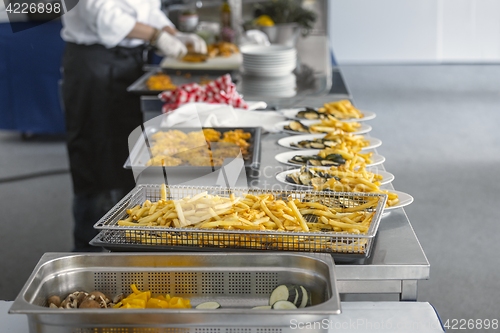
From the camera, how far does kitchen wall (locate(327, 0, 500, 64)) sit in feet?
22.6

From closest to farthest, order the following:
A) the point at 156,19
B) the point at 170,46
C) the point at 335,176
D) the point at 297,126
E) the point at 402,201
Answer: the point at 402,201 < the point at 335,176 < the point at 297,126 < the point at 170,46 < the point at 156,19

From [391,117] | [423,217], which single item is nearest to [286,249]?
[423,217]

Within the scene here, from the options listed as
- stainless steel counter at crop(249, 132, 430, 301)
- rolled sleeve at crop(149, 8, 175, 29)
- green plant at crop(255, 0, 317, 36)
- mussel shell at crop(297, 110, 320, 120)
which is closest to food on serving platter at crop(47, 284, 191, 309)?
stainless steel counter at crop(249, 132, 430, 301)

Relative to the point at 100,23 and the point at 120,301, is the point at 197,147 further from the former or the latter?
the point at 100,23

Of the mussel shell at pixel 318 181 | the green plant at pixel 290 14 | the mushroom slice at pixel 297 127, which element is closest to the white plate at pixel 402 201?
the mussel shell at pixel 318 181

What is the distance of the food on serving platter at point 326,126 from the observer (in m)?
1.89

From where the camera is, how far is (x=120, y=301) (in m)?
1.03

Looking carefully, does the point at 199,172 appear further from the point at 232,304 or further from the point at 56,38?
the point at 56,38

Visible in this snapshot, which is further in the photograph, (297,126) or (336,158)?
(297,126)

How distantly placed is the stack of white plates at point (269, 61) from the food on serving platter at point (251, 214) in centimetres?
142

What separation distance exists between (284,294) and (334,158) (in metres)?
0.65

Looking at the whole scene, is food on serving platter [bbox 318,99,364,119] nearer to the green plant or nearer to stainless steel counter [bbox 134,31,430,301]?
stainless steel counter [bbox 134,31,430,301]

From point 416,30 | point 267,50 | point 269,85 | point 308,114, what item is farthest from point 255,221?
point 416,30

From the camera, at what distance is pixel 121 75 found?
9.25ft
